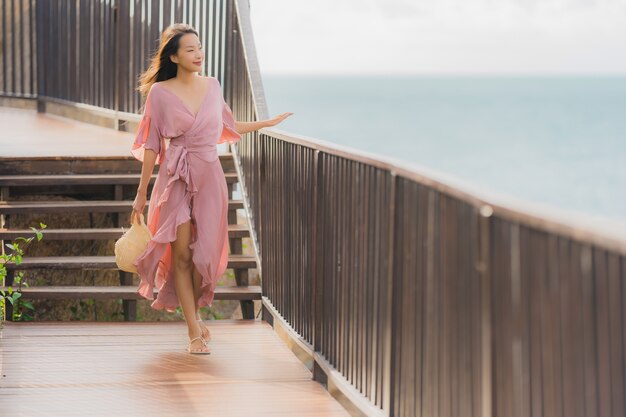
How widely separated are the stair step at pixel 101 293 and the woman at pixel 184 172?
3.71ft

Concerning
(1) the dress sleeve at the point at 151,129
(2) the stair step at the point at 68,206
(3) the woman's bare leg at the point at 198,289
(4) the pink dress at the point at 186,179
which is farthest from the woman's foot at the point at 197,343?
(2) the stair step at the point at 68,206

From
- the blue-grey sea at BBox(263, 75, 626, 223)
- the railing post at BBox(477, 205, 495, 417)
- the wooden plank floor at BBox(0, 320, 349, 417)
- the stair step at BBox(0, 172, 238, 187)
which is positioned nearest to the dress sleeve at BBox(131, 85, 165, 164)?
the wooden plank floor at BBox(0, 320, 349, 417)

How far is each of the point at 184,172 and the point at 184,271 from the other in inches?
22.2

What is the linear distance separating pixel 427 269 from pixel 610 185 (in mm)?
72111

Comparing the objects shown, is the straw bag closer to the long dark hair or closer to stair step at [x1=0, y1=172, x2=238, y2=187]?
the long dark hair

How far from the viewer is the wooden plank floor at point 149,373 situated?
5.54 metres

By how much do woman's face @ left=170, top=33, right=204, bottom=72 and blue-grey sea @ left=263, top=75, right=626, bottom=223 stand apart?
56874 mm

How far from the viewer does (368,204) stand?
16.6ft

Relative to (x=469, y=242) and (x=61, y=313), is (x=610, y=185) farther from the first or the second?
(x=469, y=242)

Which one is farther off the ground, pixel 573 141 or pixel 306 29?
pixel 306 29

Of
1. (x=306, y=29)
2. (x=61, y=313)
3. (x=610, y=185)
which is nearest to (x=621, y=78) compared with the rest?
(x=306, y=29)

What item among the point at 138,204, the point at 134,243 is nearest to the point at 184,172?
the point at 138,204

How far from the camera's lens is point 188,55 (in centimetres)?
657

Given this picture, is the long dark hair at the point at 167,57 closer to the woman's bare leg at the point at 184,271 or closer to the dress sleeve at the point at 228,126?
the dress sleeve at the point at 228,126
